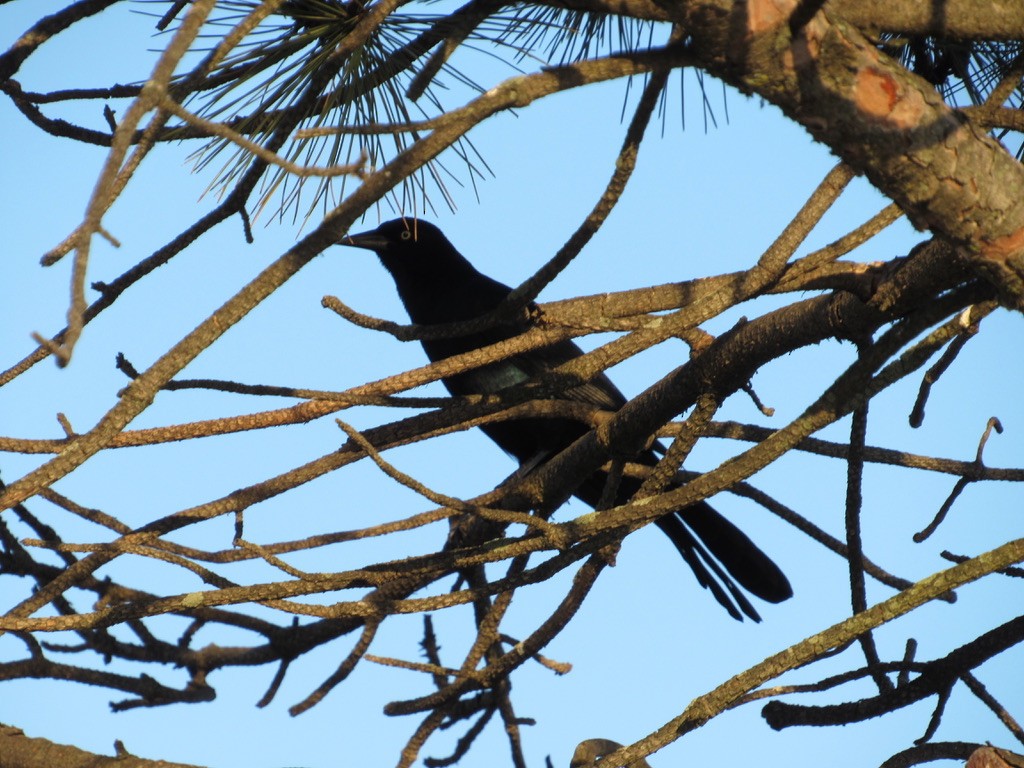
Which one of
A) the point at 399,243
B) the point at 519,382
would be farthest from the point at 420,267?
the point at 519,382

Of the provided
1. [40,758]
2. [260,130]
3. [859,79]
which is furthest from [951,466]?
[40,758]

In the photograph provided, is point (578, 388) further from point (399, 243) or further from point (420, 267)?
point (399, 243)

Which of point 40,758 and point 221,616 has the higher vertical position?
point 221,616

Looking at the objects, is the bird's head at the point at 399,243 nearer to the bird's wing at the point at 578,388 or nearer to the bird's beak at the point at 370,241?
the bird's beak at the point at 370,241

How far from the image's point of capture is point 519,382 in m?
3.42

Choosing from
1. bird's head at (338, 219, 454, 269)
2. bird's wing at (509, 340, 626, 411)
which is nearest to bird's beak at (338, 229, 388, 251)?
bird's head at (338, 219, 454, 269)

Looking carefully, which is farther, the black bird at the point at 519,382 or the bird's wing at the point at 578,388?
the bird's wing at the point at 578,388

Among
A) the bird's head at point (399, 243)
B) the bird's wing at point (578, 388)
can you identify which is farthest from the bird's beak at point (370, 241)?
the bird's wing at point (578, 388)

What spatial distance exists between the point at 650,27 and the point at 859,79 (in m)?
1.77

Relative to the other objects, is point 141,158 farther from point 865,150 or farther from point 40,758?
point 40,758

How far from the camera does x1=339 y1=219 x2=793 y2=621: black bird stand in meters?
4.00

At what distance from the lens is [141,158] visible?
5.41 ft

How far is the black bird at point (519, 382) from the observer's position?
13.1ft

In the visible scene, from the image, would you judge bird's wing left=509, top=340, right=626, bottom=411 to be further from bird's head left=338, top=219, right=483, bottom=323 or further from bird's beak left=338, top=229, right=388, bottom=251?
bird's beak left=338, top=229, right=388, bottom=251
